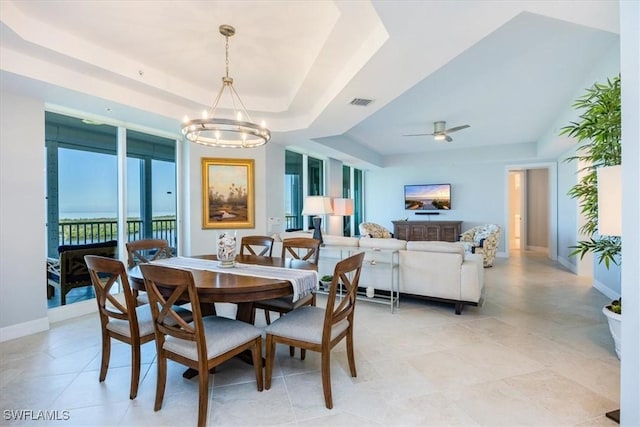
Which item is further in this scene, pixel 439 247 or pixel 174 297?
pixel 439 247

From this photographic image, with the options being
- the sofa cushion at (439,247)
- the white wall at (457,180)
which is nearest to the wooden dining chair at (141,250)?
the sofa cushion at (439,247)

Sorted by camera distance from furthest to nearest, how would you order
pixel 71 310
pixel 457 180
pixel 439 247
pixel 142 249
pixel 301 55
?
1. pixel 457 180
2. pixel 439 247
3. pixel 71 310
4. pixel 142 249
5. pixel 301 55

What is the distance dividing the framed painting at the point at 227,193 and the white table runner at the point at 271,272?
2.14 m

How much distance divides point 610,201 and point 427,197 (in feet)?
22.5

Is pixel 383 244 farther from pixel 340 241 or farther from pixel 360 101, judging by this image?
pixel 360 101

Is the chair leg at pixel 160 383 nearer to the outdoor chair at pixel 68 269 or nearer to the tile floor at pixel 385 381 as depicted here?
the tile floor at pixel 385 381

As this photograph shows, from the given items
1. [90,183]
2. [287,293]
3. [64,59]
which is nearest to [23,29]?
[64,59]

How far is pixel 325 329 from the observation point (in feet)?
6.57

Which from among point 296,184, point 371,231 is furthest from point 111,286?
point 371,231

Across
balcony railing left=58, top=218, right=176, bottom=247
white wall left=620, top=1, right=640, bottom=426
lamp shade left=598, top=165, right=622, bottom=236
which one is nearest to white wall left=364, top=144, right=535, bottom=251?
lamp shade left=598, top=165, right=622, bottom=236

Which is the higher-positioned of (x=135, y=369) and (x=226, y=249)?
(x=226, y=249)

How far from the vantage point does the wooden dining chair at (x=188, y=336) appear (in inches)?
69.4

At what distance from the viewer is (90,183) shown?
402cm

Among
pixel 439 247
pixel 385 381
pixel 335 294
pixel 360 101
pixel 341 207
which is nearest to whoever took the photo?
pixel 335 294
